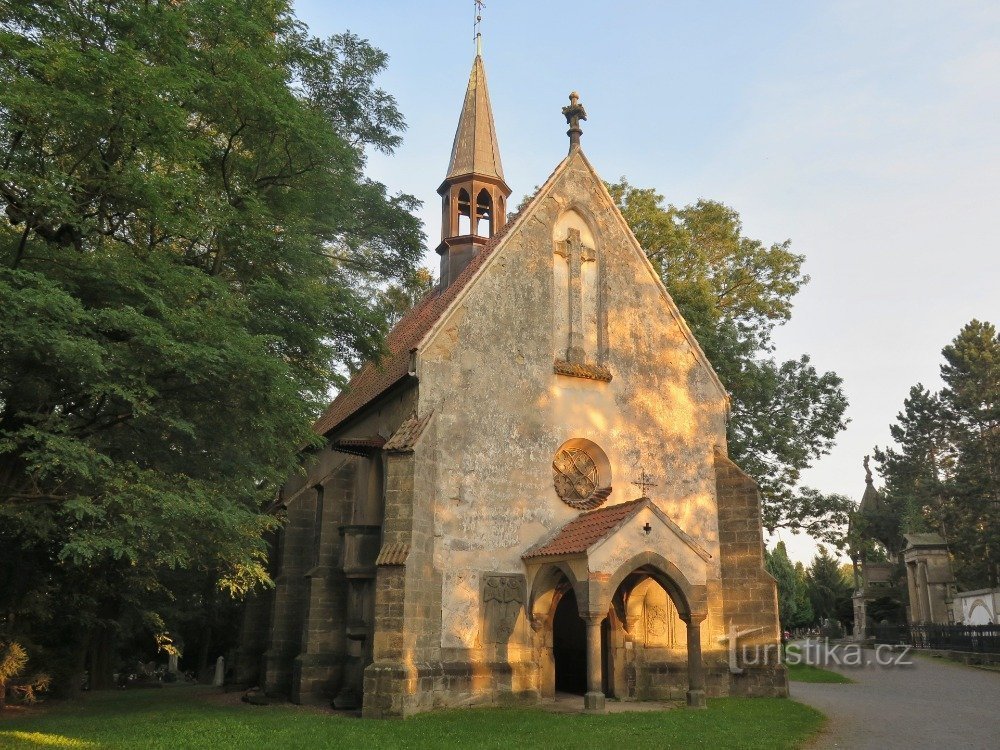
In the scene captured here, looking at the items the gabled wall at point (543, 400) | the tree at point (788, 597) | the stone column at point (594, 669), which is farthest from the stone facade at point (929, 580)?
the stone column at point (594, 669)

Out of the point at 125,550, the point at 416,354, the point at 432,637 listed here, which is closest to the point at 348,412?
the point at 416,354

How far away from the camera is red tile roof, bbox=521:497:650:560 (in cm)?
1546

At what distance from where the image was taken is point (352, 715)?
14828mm

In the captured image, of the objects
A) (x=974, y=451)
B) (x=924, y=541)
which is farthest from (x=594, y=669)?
(x=974, y=451)

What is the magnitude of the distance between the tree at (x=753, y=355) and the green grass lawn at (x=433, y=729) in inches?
475

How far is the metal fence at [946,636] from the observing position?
27062mm

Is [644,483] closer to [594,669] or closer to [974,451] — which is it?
[594,669]

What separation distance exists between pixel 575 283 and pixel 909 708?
1109 cm

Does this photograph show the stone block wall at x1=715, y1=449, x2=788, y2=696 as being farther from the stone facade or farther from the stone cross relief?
the stone facade

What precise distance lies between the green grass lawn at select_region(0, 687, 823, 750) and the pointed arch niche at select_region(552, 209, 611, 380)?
751 centimetres

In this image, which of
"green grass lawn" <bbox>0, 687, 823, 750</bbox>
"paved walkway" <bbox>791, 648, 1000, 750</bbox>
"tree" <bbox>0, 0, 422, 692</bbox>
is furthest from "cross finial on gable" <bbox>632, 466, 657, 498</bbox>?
"tree" <bbox>0, 0, 422, 692</bbox>

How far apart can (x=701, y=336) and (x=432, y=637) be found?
13597mm

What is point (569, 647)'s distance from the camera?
62.9 ft

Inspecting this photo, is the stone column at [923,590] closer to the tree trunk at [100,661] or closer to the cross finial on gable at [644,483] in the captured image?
the cross finial on gable at [644,483]
